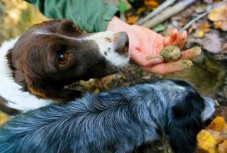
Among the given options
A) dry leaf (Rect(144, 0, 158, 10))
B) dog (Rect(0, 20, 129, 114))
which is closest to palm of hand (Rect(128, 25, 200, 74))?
dog (Rect(0, 20, 129, 114))

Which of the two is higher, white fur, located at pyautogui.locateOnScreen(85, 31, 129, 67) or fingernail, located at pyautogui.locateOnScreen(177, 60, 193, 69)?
white fur, located at pyautogui.locateOnScreen(85, 31, 129, 67)

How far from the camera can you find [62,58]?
3.37 meters

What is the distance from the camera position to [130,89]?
11.6ft

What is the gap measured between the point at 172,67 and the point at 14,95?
150 centimetres

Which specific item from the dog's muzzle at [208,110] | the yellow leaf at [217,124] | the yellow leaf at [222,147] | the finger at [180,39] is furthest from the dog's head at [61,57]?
the yellow leaf at [222,147]

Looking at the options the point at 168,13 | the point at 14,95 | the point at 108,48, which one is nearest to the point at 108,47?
Answer: the point at 108,48

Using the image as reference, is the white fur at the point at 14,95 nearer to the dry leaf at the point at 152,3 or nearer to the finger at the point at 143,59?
the finger at the point at 143,59

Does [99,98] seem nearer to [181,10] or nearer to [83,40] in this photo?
[83,40]

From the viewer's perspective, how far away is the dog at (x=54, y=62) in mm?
3393

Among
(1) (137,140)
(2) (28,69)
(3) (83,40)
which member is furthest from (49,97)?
(1) (137,140)

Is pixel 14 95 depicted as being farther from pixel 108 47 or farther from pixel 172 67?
pixel 172 67

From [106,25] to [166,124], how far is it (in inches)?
55.8

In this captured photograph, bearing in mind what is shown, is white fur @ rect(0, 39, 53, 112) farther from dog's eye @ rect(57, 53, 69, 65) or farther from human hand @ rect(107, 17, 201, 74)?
human hand @ rect(107, 17, 201, 74)

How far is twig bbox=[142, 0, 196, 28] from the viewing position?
5074 millimetres
